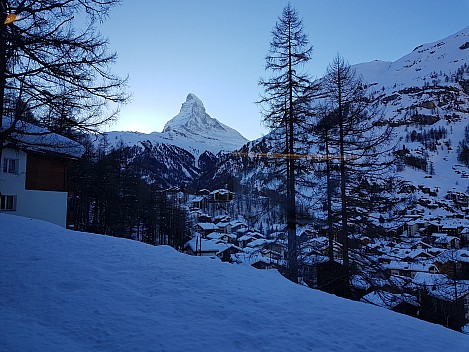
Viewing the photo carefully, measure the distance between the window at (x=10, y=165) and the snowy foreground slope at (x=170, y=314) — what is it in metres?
15.0

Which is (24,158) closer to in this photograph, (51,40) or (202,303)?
(51,40)

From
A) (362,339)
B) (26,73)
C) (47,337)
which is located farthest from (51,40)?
(362,339)

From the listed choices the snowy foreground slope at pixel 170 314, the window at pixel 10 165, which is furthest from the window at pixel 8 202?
the snowy foreground slope at pixel 170 314

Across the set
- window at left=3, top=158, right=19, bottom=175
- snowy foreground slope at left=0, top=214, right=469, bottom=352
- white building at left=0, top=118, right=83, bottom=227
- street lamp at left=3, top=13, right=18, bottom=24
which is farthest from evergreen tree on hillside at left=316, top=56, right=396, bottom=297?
window at left=3, top=158, right=19, bottom=175

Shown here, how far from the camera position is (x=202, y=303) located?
3668mm

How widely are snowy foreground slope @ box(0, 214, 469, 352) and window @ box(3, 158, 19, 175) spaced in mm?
15005

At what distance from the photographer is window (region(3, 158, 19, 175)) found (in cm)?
1727

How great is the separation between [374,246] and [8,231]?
11.5m

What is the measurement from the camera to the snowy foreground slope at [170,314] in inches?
104

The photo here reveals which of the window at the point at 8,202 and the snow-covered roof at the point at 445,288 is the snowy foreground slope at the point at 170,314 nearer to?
the snow-covered roof at the point at 445,288

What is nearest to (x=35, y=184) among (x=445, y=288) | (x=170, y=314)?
(x=170, y=314)

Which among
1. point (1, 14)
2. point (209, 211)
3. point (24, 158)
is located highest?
point (1, 14)

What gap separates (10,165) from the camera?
57.8 feet

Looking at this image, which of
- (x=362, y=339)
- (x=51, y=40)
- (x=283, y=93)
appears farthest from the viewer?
(x=283, y=93)
